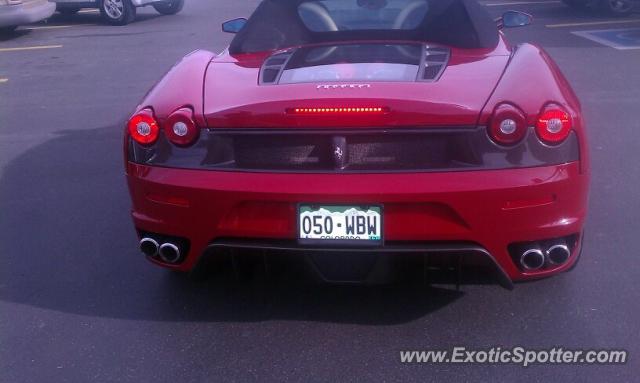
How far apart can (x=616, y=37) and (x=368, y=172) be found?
9.92 meters

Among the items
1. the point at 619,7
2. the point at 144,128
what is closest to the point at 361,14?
the point at 144,128

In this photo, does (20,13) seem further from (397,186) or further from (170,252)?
(397,186)

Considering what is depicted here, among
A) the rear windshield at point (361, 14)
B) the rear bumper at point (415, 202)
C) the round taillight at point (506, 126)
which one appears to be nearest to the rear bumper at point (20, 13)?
the rear windshield at point (361, 14)

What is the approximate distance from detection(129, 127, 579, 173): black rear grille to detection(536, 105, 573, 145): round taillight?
3 centimetres

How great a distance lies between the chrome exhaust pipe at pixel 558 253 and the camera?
11.2 feet

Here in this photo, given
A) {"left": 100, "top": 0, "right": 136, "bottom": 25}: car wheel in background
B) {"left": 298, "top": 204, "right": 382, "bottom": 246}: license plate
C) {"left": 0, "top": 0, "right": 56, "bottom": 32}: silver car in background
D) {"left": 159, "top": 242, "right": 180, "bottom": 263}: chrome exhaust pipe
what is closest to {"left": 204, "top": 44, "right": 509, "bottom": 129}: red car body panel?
{"left": 298, "top": 204, "right": 382, "bottom": 246}: license plate

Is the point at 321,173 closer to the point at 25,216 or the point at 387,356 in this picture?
the point at 387,356

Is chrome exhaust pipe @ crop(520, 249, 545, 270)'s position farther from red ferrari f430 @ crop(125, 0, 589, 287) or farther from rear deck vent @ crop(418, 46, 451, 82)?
rear deck vent @ crop(418, 46, 451, 82)

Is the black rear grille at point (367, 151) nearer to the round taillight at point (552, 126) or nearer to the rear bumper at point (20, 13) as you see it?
the round taillight at point (552, 126)

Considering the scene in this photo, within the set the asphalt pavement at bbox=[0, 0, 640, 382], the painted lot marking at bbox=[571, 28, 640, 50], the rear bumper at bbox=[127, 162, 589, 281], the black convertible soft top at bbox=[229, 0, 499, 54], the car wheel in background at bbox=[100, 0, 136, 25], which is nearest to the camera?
the rear bumper at bbox=[127, 162, 589, 281]

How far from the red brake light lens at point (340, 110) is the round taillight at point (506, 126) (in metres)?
0.42

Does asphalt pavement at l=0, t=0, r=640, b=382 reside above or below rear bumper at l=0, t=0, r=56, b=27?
above

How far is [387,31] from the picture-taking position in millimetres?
4566

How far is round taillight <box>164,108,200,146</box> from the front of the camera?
11.2ft
